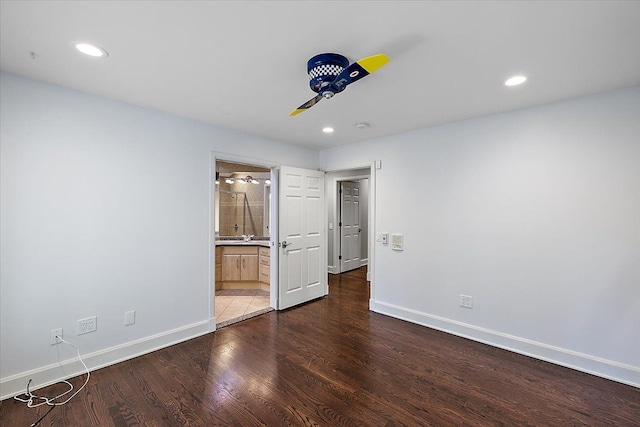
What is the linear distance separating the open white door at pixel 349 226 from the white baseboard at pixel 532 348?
260 centimetres

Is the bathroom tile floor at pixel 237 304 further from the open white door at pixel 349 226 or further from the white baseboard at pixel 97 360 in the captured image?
the open white door at pixel 349 226

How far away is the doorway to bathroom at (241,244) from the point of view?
13.7ft

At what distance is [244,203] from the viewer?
584cm

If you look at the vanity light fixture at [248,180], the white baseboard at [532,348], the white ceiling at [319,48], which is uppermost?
the white ceiling at [319,48]

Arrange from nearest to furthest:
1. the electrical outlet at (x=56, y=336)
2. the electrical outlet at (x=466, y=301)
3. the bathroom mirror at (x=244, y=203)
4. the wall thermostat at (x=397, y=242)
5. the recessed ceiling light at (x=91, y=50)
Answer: the recessed ceiling light at (x=91, y=50) < the electrical outlet at (x=56, y=336) < the electrical outlet at (x=466, y=301) < the wall thermostat at (x=397, y=242) < the bathroom mirror at (x=244, y=203)

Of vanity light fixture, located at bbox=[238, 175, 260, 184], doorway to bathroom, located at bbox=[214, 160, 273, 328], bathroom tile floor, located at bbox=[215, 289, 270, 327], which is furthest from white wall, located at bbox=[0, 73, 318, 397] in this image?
vanity light fixture, located at bbox=[238, 175, 260, 184]

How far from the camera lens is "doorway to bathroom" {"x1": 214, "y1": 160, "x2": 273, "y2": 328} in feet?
13.7

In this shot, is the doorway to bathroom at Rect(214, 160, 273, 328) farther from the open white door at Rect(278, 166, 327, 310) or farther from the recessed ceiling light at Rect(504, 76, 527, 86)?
the recessed ceiling light at Rect(504, 76, 527, 86)

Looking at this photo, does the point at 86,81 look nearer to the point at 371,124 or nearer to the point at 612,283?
the point at 371,124

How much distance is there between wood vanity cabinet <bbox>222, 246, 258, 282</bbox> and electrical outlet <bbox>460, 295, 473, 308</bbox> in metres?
3.30

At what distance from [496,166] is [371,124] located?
144cm

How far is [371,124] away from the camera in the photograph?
3254 millimetres

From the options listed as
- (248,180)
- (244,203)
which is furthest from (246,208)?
(248,180)

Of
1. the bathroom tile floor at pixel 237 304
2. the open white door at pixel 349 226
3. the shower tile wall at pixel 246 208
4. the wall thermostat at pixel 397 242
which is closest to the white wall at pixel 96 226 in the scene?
the bathroom tile floor at pixel 237 304
